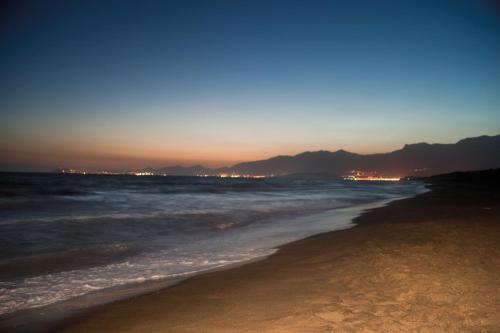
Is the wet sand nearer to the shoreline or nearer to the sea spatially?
the shoreline

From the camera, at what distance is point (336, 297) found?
14.3ft

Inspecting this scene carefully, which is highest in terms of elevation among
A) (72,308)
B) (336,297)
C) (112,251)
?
(336,297)

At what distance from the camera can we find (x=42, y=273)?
653 centimetres

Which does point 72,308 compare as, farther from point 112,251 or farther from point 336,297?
point 112,251

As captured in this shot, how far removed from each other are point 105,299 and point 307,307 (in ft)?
9.81

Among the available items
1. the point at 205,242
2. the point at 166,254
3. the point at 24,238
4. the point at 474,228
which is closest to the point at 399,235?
the point at 474,228

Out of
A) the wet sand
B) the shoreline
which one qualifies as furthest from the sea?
the wet sand

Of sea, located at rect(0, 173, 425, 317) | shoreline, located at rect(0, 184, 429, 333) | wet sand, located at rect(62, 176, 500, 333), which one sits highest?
wet sand, located at rect(62, 176, 500, 333)

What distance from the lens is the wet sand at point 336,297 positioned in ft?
11.8

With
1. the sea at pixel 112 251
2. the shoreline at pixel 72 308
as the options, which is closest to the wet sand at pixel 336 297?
the shoreline at pixel 72 308

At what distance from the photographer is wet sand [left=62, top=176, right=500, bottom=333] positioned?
3607 mm

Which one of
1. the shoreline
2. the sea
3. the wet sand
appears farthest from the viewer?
the sea

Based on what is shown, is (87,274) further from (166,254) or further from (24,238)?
(24,238)

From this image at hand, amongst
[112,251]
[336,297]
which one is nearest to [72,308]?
[336,297]
